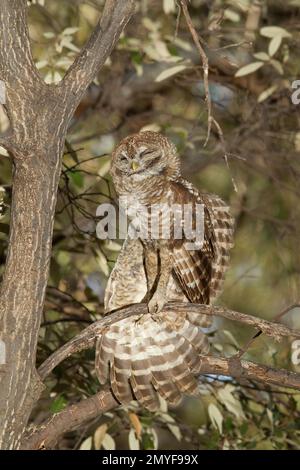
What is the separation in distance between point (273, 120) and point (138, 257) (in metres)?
1.74

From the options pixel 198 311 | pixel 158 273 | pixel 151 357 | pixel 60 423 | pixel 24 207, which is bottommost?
pixel 60 423

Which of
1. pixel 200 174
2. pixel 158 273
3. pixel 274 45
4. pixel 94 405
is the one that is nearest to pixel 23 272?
pixel 94 405

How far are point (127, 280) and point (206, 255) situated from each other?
363 millimetres

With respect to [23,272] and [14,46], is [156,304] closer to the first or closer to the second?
[23,272]

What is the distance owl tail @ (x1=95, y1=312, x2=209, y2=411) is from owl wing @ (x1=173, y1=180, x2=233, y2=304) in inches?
6.6

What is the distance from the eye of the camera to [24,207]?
2.38m

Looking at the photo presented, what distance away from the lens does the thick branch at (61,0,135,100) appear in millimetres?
2473

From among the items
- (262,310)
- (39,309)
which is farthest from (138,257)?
(262,310)

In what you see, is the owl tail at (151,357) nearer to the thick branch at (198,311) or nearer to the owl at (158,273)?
the owl at (158,273)

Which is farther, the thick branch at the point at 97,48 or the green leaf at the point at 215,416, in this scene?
the green leaf at the point at 215,416

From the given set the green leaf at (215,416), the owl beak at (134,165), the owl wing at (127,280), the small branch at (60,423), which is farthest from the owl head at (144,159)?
the green leaf at (215,416)

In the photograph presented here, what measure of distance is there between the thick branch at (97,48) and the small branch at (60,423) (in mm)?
964

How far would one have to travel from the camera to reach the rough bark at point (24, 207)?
2381 millimetres

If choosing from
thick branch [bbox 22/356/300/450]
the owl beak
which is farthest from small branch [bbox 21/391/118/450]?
the owl beak
